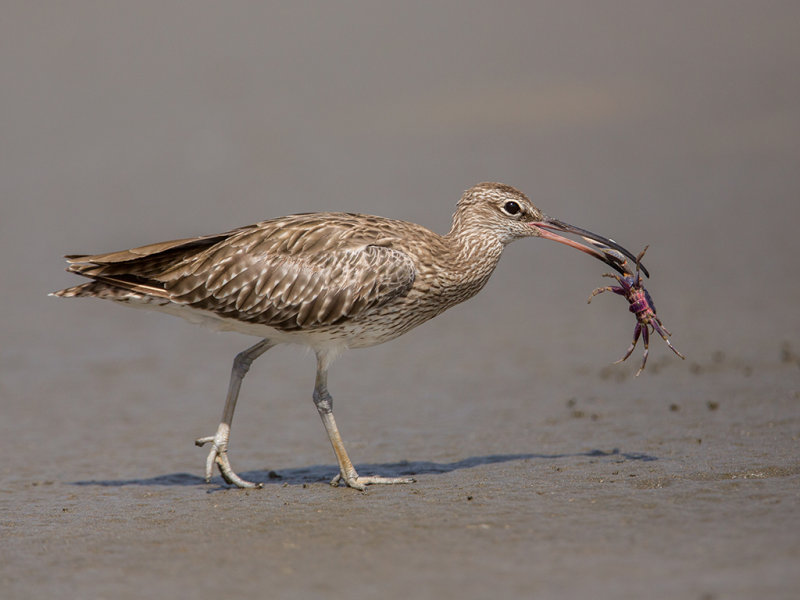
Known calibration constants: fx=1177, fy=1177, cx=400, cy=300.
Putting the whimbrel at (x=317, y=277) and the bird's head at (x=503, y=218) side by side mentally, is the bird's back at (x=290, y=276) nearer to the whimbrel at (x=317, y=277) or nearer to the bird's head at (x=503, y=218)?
the whimbrel at (x=317, y=277)

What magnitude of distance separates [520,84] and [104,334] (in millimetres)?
13236

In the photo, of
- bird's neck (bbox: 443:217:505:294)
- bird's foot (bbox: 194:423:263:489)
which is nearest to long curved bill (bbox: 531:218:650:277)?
bird's neck (bbox: 443:217:505:294)

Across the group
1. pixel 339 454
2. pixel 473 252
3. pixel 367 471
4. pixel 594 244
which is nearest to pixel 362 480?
pixel 339 454

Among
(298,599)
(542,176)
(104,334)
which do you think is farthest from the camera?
(542,176)

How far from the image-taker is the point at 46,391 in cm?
1203

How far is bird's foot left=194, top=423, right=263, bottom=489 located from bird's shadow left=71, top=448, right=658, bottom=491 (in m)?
0.13

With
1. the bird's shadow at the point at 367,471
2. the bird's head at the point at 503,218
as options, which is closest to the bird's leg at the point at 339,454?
the bird's shadow at the point at 367,471

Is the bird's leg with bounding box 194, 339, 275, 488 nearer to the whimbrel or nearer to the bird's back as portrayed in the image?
the whimbrel

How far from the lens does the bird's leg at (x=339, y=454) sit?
8461mm

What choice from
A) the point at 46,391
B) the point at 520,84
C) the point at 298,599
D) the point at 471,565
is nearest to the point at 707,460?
the point at 471,565

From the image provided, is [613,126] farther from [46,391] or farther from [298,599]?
[298,599]

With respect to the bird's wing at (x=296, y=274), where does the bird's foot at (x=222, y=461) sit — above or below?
below

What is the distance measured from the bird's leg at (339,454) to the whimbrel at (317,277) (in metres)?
0.01

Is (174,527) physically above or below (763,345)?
below
